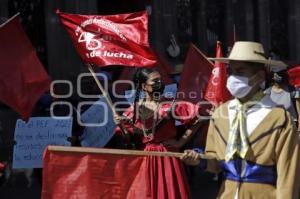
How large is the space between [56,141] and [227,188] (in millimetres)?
3440

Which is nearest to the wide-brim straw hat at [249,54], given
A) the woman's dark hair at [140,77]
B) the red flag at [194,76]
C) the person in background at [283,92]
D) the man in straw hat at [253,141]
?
the man in straw hat at [253,141]

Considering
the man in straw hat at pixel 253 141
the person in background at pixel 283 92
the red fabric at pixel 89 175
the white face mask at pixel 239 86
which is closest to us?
the man in straw hat at pixel 253 141

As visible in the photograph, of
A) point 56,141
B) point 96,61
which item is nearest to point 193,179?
point 56,141

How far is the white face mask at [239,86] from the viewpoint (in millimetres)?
3719

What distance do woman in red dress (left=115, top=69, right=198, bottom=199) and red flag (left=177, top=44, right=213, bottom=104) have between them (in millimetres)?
1434

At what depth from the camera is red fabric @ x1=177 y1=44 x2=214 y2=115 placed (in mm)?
7152

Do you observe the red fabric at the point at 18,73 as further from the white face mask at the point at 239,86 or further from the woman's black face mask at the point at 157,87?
the white face mask at the point at 239,86

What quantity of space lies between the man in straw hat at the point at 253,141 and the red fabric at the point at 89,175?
1.40 m

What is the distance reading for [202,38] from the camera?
17094 millimetres

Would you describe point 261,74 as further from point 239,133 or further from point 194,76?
point 194,76

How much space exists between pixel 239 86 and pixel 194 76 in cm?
353

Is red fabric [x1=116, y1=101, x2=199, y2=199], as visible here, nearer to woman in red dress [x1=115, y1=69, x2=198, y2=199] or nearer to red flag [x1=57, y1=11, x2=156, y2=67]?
woman in red dress [x1=115, y1=69, x2=198, y2=199]

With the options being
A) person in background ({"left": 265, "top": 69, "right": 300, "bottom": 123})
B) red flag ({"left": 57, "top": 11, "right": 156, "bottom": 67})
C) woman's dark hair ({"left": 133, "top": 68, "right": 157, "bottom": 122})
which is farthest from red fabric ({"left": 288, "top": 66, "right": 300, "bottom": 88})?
woman's dark hair ({"left": 133, "top": 68, "right": 157, "bottom": 122})

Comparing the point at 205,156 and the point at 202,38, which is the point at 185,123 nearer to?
the point at 205,156
